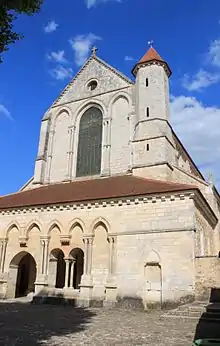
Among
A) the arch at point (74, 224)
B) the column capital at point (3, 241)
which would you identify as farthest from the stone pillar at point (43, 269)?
the column capital at point (3, 241)

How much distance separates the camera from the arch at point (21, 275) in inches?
724

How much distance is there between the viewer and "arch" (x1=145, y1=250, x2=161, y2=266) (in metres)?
14.7

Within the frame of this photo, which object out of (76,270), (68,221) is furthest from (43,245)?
(76,270)

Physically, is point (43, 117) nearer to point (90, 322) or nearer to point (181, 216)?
point (181, 216)

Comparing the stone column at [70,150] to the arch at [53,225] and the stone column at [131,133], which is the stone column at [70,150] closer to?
the stone column at [131,133]

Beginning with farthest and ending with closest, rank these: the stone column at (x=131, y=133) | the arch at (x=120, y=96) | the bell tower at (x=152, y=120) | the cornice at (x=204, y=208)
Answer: the arch at (x=120, y=96) < the stone column at (x=131, y=133) < the bell tower at (x=152, y=120) < the cornice at (x=204, y=208)

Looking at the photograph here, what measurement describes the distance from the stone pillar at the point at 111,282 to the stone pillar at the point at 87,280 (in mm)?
A: 944

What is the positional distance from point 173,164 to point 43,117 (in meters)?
12.8

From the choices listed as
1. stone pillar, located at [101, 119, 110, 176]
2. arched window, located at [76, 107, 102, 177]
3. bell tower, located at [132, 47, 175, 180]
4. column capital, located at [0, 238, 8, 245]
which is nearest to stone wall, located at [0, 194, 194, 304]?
column capital, located at [0, 238, 8, 245]

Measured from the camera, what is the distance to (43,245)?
17.6 meters

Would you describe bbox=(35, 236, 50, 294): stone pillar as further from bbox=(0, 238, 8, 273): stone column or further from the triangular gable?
the triangular gable

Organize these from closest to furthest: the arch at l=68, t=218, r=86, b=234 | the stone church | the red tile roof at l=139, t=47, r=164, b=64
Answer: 1. the stone church
2. the arch at l=68, t=218, r=86, b=234
3. the red tile roof at l=139, t=47, r=164, b=64

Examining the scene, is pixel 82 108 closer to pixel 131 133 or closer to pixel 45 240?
pixel 131 133

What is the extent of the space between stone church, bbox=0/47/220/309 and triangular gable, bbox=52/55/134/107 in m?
0.10
